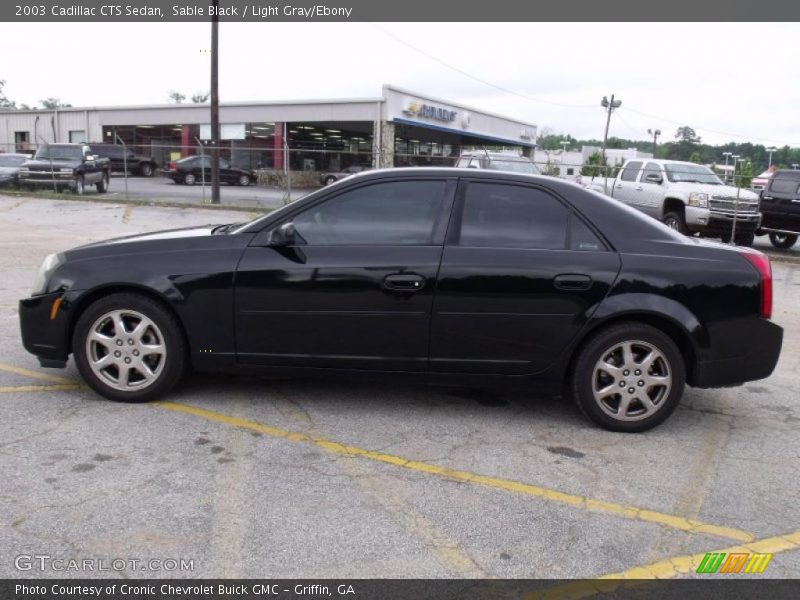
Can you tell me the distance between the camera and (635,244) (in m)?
4.42

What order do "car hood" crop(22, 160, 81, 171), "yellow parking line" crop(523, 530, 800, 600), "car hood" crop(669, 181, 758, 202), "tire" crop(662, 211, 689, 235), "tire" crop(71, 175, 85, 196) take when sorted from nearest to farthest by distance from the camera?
"yellow parking line" crop(523, 530, 800, 600) < "car hood" crop(669, 181, 758, 202) < "tire" crop(662, 211, 689, 235) < "car hood" crop(22, 160, 81, 171) < "tire" crop(71, 175, 85, 196)

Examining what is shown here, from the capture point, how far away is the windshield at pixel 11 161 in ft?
85.9

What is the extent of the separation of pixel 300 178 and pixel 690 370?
89.2 ft

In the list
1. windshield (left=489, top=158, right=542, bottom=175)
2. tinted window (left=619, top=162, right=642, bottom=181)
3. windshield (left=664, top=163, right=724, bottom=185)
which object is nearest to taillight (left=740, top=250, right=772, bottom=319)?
windshield (left=664, top=163, right=724, bottom=185)

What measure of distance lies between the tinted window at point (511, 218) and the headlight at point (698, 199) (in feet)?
37.0

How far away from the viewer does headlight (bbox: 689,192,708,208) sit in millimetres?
14430

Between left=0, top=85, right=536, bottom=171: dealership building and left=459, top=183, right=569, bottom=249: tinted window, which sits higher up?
left=0, top=85, right=536, bottom=171: dealership building

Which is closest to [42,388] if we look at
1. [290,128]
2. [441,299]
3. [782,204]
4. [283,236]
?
[283,236]

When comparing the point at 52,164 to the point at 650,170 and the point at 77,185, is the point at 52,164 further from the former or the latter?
the point at 650,170

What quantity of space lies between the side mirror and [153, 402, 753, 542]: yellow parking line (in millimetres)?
1146

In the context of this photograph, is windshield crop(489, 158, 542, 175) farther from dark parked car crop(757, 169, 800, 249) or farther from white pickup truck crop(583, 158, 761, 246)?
dark parked car crop(757, 169, 800, 249)

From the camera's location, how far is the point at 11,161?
86.9ft

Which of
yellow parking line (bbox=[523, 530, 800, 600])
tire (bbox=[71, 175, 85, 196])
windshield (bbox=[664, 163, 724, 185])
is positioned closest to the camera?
yellow parking line (bbox=[523, 530, 800, 600])
